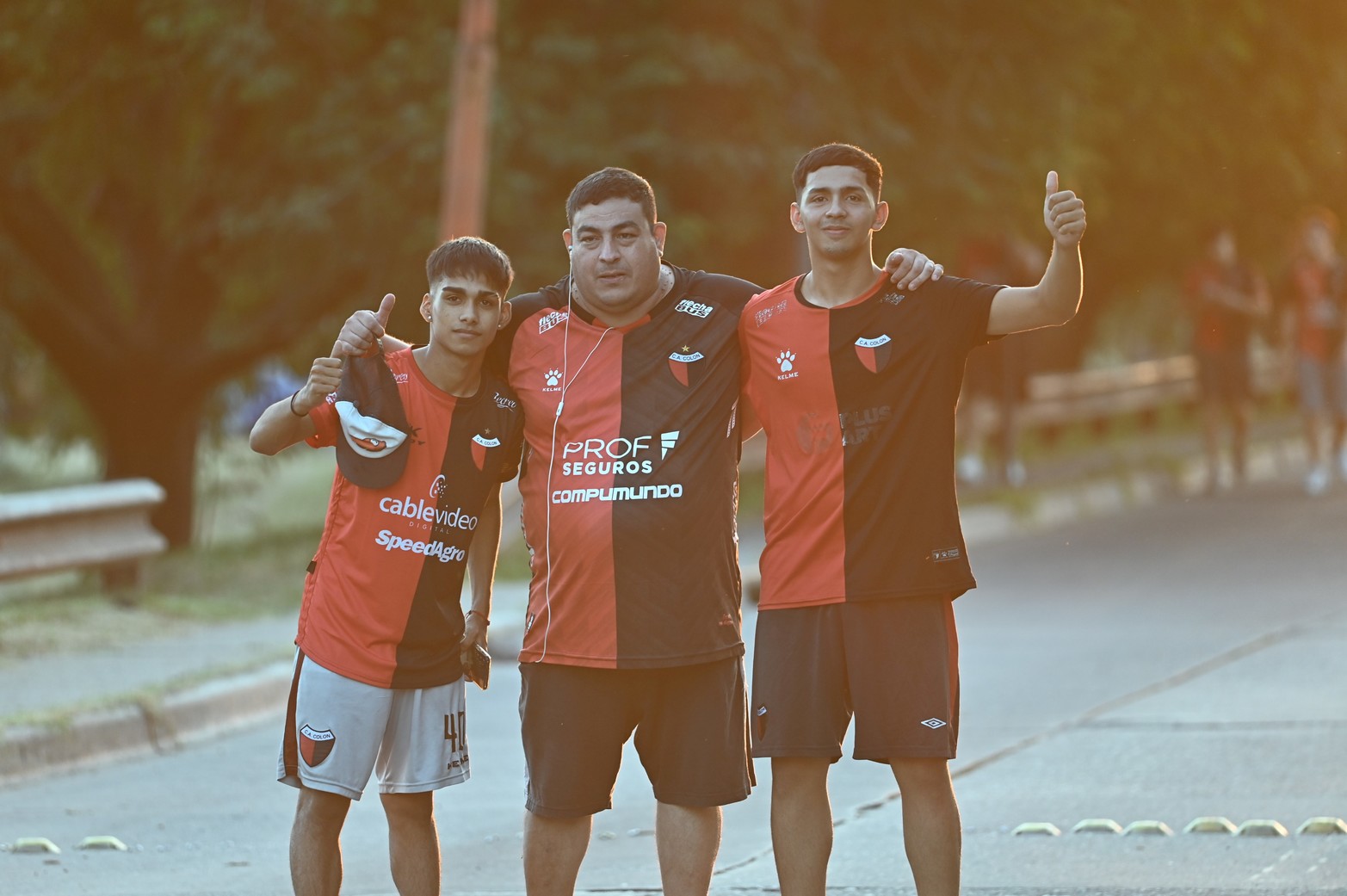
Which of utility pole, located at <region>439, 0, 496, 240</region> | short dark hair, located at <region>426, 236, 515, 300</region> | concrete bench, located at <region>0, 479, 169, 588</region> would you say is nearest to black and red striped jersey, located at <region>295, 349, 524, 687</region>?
short dark hair, located at <region>426, 236, 515, 300</region>

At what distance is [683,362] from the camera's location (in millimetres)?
5031

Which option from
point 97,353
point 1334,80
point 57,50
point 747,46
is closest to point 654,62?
point 747,46

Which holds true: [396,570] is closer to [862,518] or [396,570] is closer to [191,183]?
[862,518]

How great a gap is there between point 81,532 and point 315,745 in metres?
6.82

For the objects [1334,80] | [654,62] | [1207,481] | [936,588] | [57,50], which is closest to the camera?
[936,588]

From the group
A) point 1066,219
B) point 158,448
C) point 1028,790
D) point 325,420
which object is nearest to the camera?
point 1066,219

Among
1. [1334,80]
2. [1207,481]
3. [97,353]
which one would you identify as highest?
[1334,80]

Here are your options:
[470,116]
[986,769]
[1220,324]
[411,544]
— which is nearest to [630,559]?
[411,544]

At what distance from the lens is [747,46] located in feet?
51.9

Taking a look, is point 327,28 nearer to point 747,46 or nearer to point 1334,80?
point 747,46

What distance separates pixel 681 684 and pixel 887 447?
74cm

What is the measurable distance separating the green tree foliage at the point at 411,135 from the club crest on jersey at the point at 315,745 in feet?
33.5

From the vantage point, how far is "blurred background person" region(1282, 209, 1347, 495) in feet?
55.9

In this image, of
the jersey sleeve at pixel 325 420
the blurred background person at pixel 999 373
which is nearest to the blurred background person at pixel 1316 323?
the blurred background person at pixel 999 373
